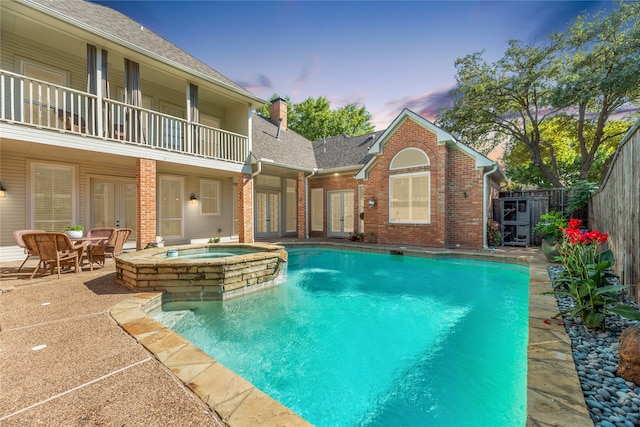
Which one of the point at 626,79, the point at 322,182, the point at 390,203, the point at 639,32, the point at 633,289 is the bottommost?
the point at 633,289

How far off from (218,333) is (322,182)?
11.4 metres

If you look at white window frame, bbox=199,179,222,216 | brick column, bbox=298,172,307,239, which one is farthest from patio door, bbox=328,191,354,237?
white window frame, bbox=199,179,222,216

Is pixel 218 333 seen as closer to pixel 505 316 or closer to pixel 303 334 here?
pixel 303 334

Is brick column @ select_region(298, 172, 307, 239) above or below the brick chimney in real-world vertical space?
below

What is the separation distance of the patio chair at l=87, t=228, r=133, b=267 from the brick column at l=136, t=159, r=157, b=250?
0.89 m

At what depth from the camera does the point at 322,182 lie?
14.6 m

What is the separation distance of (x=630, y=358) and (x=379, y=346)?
223 cm

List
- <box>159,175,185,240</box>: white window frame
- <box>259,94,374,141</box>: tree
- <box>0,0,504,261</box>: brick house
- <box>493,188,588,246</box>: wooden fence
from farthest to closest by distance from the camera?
<box>259,94,374,141</box>: tree, <box>493,188,588,246</box>: wooden fence, <box>159,175,185,240</box>: white window frame, <box>0,0,504,261</box>: brick house

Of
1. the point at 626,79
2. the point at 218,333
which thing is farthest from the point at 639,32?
the point at 218,333

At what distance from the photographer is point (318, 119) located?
2711cm

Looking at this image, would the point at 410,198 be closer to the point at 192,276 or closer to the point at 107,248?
the point at 192,276

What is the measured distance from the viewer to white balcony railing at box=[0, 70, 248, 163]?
20.3 feet

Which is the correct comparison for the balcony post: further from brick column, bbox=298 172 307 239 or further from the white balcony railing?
brick column, bbox=298 172 307 239

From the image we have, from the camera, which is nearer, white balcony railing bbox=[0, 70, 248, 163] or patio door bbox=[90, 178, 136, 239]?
white balcony railing bbox=[0, 70, 248, 163]
